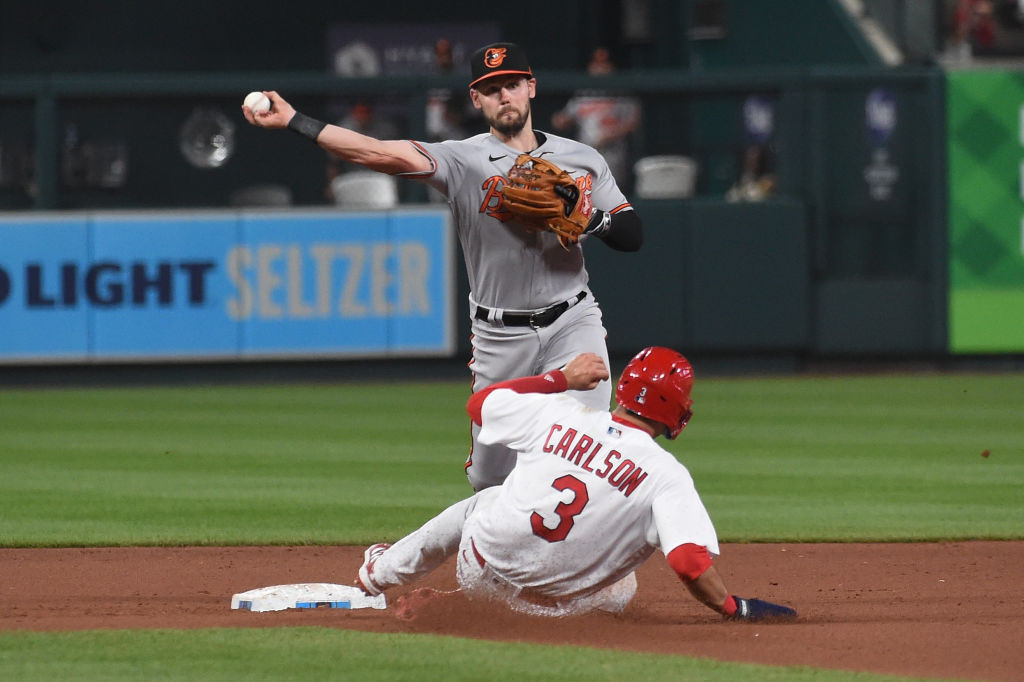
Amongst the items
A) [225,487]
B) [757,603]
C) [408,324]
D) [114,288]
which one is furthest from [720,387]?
[757,603]

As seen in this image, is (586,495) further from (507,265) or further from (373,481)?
(373,481)

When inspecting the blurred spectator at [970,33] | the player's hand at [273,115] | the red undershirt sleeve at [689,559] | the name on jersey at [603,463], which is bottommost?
the red undershirt sleeve at [689,559]

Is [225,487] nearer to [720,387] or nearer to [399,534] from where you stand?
[399,534]

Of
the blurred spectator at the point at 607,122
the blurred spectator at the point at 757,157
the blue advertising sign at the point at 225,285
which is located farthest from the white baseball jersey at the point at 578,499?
the blurred spectator at the point at 757,157

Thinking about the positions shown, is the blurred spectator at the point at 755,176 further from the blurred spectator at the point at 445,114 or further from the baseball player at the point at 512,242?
the baseball player at the point at 512,242

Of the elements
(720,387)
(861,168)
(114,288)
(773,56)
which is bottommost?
(720,387)

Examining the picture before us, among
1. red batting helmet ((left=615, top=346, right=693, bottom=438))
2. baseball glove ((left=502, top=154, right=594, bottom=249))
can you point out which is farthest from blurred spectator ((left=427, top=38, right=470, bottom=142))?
red batting helmet ((left=615, top=346, right=693, bottom=438))
